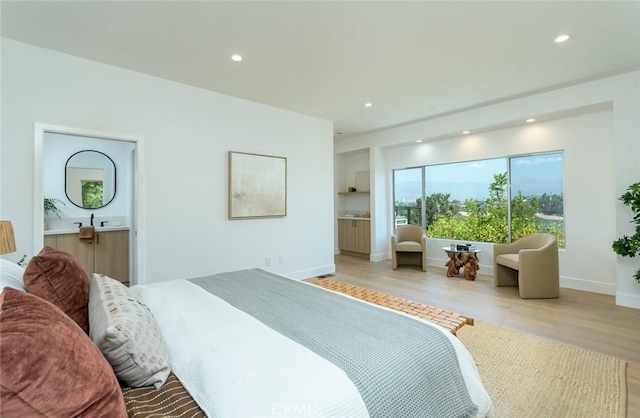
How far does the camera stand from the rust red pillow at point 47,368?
0.64 metres

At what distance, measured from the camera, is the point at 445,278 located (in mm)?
4879

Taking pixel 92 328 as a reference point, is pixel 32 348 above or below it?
above

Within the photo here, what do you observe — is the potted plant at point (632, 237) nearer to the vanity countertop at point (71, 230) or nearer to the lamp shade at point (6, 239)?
the lamp shade at point (6, 239)

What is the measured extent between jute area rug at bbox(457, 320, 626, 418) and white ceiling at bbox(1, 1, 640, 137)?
2809mm

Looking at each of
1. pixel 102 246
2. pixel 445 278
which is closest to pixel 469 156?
pixel 445 278

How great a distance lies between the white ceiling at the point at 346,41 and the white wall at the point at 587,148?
296 mm

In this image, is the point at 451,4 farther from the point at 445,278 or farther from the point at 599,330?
the point at 445,278

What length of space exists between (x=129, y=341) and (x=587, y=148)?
18.3 feet

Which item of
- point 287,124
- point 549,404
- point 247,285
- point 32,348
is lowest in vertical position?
point 549,404

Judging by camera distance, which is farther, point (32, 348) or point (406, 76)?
point (406, 76)

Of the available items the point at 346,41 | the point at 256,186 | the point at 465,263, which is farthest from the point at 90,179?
the point at 465,263

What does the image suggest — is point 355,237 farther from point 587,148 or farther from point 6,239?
point 6,239

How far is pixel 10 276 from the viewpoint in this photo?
1439mm

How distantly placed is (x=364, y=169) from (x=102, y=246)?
5446 millimetres
